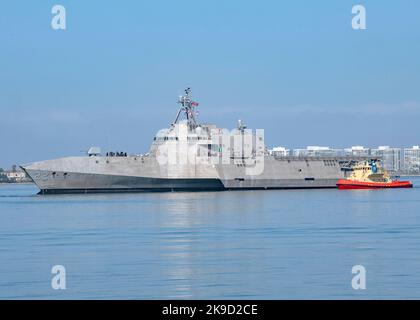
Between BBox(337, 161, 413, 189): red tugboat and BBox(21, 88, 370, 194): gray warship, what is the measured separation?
Answer: 7.99 ft

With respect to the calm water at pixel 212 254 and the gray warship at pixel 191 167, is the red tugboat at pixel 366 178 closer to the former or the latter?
the gray warship at pixel 191 167

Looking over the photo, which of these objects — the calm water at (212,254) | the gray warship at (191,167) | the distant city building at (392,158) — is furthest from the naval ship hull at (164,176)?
the distant city building at (392,158)

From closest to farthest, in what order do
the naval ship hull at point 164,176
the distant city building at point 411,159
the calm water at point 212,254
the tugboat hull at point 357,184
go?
the calm water at point 212,254 → the naval ship hull at point 164,176 → the tugboat hull at point 357,184 → the distant city building at point 411,159

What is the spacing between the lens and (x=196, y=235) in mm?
31469

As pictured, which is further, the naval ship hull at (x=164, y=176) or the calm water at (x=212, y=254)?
the naval ship hull at (x=164, y=176)

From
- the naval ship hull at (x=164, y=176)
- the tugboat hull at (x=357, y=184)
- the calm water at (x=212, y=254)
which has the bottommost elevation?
the calm water at (x=212, y=254)

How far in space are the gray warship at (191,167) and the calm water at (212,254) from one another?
84.8 feet

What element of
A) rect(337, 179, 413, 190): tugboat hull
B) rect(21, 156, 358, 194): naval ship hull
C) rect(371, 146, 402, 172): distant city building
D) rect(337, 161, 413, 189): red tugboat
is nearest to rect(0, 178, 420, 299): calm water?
rect(21, 156, 358, 194): naval ship hull

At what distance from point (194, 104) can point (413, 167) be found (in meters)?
121

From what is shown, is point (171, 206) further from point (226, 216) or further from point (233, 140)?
point (233, 140)

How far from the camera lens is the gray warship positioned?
226 ft

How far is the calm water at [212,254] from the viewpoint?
19312 mm

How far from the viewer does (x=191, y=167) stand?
7350 centimetres

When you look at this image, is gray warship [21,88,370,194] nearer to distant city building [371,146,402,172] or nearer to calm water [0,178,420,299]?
calm water [0,178,420,299]
